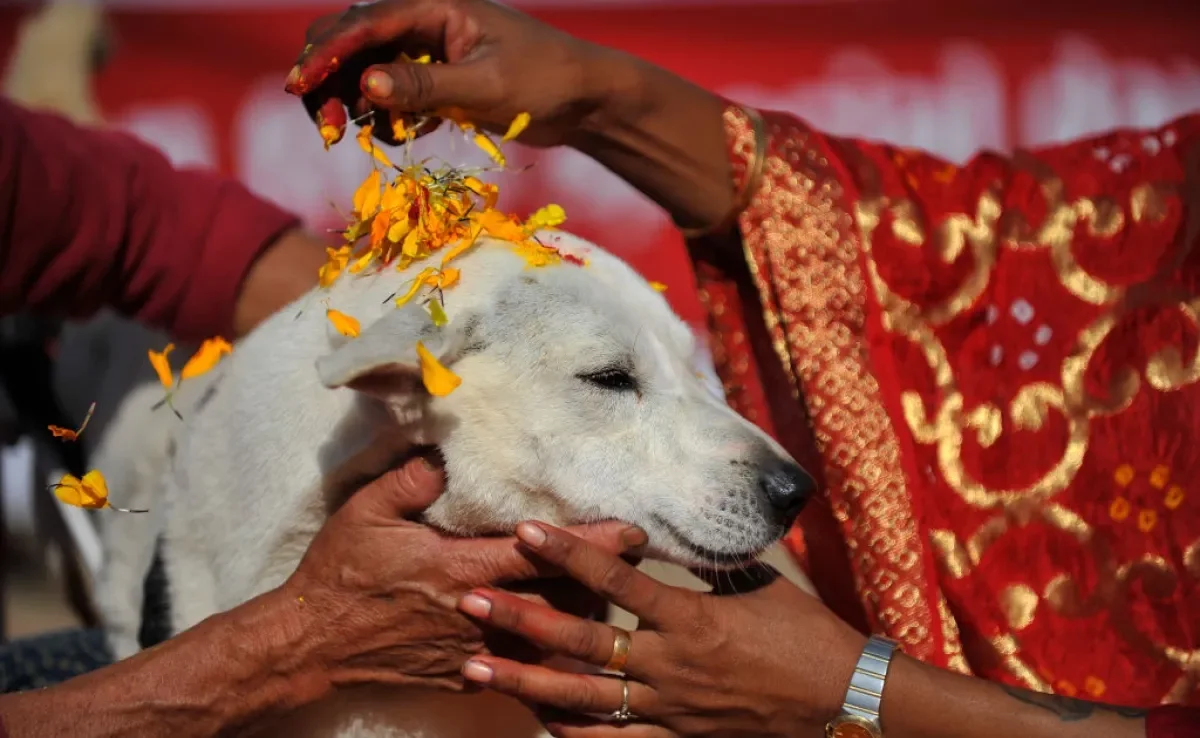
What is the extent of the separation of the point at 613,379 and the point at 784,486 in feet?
0.95

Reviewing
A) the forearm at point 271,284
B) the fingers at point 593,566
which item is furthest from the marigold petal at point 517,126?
the forearm at point 271,284

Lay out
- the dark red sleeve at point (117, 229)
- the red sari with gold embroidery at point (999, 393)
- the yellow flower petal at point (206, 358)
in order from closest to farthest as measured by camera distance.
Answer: the red sari with gold embroidery at point (999, 393) → the yellow flower petal at point (206, 358) → the dark red sleeve at point (117, 229)

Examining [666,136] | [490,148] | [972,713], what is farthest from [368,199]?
[972,713]

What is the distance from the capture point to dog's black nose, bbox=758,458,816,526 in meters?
1.62

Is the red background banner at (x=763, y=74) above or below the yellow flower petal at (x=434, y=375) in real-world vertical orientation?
below

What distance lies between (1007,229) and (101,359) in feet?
6.89

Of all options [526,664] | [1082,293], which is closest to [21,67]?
[526,664]

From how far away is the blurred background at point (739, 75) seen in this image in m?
5.84

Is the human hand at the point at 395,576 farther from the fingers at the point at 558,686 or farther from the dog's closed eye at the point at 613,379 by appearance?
the dog's closed eye at the point at 613,379

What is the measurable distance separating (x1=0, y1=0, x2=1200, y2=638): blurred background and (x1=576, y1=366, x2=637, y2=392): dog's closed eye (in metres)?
3.97

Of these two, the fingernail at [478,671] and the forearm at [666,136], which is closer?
the fingernail at [478,671]

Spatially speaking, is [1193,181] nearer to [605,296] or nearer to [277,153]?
[605,296]

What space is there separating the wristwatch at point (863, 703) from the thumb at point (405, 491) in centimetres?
64

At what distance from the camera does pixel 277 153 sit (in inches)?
237
